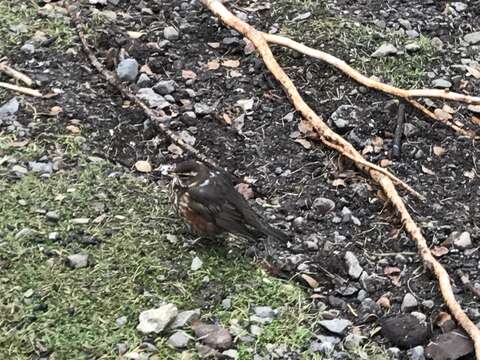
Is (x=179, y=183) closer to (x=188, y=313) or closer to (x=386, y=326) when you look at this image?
(x=188, y=313)

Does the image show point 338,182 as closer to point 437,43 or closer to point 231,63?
point 231,63

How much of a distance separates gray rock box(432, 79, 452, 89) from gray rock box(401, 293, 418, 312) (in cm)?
199

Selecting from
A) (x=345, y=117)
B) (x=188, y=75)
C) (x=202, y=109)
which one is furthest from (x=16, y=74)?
(x=345, y=117)

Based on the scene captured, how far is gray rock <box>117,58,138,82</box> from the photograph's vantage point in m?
5.98

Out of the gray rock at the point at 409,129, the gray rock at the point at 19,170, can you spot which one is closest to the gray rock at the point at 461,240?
the gray rock at the point at 409,129

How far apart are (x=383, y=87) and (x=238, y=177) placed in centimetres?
118

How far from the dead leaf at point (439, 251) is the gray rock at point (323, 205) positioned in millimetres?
648

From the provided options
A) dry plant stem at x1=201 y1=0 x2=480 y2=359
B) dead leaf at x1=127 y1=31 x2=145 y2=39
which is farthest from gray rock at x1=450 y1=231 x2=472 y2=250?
dead leaf at x1=127 y1=31 x2=145 y2=39

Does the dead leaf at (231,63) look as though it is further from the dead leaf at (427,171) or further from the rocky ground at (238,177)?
the dead leaf at (427,171)

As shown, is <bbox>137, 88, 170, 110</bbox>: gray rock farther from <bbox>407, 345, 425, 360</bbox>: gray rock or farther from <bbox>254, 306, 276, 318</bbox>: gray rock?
<bbox>407, 345, 425, 360</bbox>: gray rock

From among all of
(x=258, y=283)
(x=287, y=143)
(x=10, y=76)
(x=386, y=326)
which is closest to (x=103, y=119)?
(x=10, y=76)

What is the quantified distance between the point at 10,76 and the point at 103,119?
77 centimetres

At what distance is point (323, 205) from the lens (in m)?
5.23

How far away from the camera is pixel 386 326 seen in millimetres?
4496
